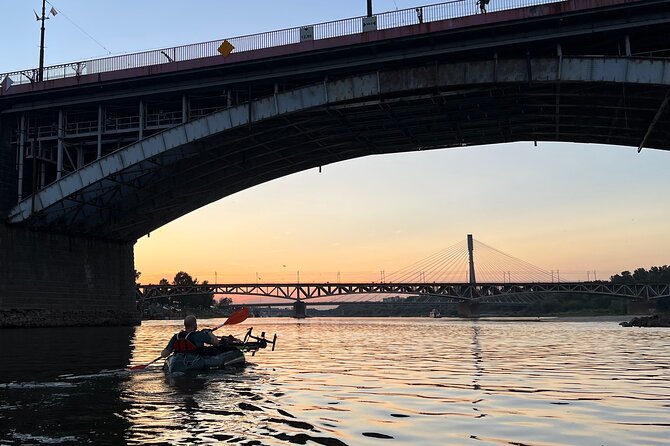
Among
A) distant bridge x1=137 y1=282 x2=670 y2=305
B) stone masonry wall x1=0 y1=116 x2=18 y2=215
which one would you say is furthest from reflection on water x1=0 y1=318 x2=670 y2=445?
distant bridge x1=137 y1=282 x2=670 y2=305

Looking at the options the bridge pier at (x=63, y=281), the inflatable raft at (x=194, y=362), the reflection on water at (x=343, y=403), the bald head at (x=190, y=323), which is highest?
the bridge pier at (x=63, y=281)

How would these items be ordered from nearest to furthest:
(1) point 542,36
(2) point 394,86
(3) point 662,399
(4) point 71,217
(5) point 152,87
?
(3) point 662,399, (1) point 542,36, (2) point 394,86, (5) point 152,87, (4) point 71,217

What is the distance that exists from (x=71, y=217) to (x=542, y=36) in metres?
38.2

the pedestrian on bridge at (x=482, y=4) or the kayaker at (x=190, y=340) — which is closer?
the kayaker at (x=190, y=340)

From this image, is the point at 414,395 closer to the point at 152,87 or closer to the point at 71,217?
the point at 152,87

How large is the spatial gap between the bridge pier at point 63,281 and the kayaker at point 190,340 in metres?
33.2

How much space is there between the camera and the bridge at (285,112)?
36.0 metres

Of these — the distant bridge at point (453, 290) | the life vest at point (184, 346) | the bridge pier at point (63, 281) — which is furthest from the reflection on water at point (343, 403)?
the distant bridge at point (453, 290)

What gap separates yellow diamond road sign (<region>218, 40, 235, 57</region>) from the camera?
41188mm

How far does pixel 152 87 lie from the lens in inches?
1746

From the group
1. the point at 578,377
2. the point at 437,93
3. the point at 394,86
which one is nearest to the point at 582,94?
the point at 437,93

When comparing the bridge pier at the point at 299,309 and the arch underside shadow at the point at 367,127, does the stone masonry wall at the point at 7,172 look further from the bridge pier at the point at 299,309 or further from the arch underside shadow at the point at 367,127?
the bridge pier at the point at 299,309

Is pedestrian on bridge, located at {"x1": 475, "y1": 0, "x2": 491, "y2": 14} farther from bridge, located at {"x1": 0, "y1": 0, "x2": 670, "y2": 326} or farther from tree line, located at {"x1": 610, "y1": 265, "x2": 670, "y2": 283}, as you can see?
tree line, located at {"x1": 610, "y1": 265, "x2": 670, "y2": 283}

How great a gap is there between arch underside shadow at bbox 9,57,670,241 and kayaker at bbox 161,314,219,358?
76.6 feet
